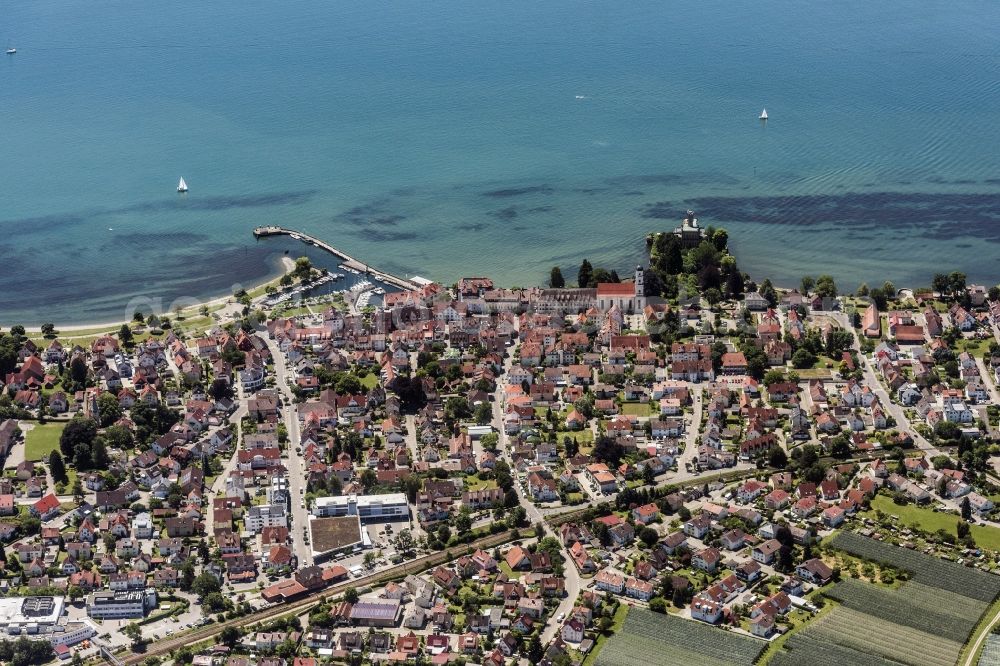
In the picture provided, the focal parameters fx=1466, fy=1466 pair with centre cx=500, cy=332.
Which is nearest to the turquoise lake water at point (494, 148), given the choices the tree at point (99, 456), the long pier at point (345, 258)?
the long pier at point (345, 258)

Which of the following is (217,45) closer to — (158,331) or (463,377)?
(158,331)

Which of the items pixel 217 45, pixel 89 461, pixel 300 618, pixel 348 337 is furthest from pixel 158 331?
pixel 217 45

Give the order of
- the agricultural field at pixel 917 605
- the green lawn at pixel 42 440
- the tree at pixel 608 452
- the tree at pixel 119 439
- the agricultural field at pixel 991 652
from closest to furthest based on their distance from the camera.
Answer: the agricultural field at pixel 991 652 → the agricultural field at pixel 917 605 → the tree at pixel 608 452 → the green lawn at pixel 42 440 → the tree at pixel 119 439

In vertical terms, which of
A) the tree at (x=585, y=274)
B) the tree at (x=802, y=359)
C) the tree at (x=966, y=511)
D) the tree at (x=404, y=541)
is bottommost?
the tree at (x=404, y=541)

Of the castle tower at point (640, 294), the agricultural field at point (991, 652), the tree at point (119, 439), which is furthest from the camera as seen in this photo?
the castle tower at point (640, 294)

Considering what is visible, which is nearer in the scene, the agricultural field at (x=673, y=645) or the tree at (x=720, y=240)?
the agricultural field at (x=673, y=645)

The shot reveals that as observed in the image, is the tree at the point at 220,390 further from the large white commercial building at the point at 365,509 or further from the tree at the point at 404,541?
the tree at the point at 404,541

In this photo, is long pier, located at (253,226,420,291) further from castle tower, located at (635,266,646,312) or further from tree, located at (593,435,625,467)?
tree, located at (593,435,625,467)
